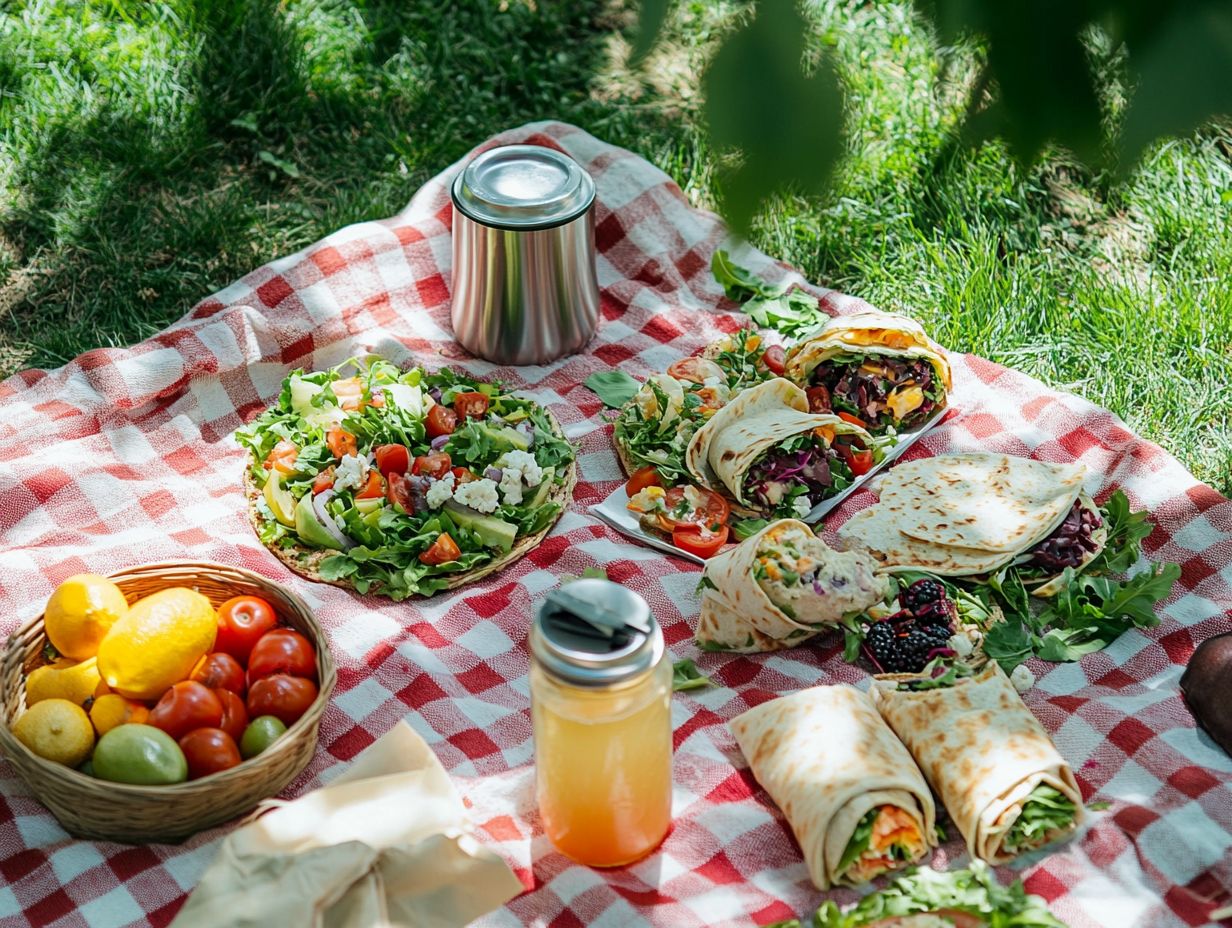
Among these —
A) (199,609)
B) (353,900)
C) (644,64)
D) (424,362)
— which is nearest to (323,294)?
(424,362)

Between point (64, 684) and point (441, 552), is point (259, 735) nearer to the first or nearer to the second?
point (64, 684)

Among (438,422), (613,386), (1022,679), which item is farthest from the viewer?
(613,386)

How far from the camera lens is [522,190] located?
4.29 meters

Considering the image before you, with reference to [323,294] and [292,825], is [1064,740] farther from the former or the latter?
[323,294]

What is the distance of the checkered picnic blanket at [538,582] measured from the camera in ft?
8.95

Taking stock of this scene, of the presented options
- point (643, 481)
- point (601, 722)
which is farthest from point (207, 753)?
point (643, 481)

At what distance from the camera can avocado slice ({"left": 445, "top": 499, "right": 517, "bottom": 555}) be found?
365 cm

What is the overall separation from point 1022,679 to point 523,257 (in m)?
2.08

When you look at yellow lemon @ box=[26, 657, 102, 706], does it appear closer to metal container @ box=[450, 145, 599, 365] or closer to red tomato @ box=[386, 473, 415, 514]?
red tomato @ box=[386, 473, 415, 514]

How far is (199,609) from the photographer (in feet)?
9.69

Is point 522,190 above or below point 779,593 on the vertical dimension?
above

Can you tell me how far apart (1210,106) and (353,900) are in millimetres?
2054

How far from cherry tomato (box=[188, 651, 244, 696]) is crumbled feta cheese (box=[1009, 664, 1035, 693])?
6.11ft

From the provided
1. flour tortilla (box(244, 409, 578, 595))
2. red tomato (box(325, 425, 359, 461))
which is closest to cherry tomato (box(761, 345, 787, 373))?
flour tortilla (box(244, 409, 578, 595))
